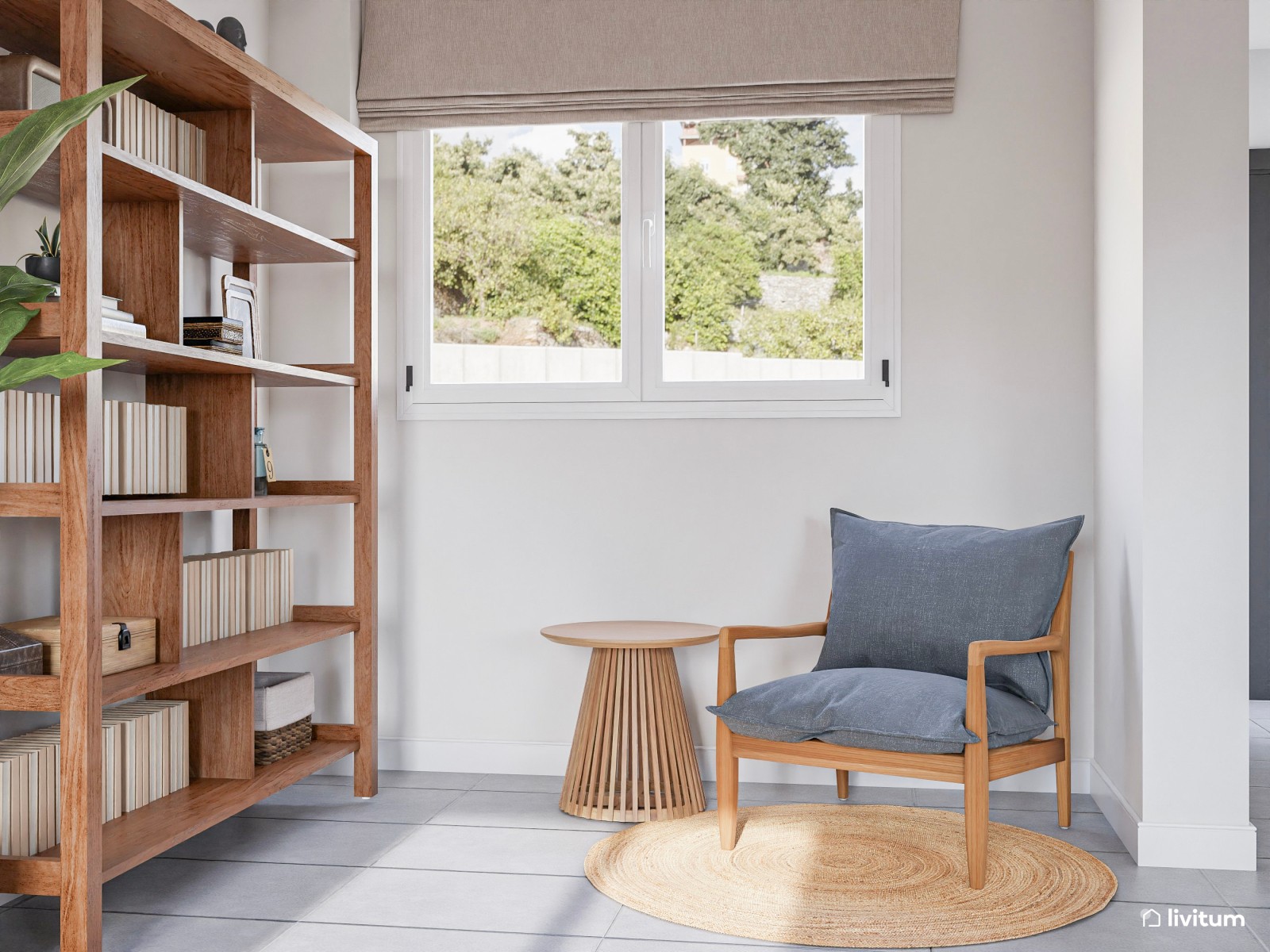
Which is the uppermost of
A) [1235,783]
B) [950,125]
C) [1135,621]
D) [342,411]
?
[950,125]

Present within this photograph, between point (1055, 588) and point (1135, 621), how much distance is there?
0.66 ft

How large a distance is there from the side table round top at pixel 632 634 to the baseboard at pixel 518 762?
48 centimetres

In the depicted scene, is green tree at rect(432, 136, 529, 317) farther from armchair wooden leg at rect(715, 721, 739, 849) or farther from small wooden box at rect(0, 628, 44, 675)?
small wooden box at rect(0, 628, 44, 675)

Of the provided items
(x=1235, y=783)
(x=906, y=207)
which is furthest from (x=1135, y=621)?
(x=906, y=207)

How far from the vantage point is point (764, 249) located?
354cm

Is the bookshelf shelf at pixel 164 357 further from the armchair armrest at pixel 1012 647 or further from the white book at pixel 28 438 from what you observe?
the armchair armrest at pixel 1012 647

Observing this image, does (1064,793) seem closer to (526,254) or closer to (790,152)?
(790,152)

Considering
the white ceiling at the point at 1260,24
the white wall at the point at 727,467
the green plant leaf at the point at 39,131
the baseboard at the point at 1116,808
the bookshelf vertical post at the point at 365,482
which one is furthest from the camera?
the white ceiling at the point at 1260,24

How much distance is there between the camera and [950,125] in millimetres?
3416

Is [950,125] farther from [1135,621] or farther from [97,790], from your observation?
[97,790]

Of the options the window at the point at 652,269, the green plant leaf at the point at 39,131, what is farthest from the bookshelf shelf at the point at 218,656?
the green plant leaf at the point at 39,131

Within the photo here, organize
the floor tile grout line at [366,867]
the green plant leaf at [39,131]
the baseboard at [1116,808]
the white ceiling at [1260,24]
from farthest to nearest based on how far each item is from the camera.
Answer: the white ceiling at [1260,24] < the baseboard at [1116,808] < the floor tile grout line at [366,867] < the green plant leaf at [39,131]

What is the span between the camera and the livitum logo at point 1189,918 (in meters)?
2.28

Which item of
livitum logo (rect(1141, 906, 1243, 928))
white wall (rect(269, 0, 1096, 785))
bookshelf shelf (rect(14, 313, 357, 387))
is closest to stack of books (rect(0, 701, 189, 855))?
bookshelf shelf (rect(14, 313, 357, 387))
